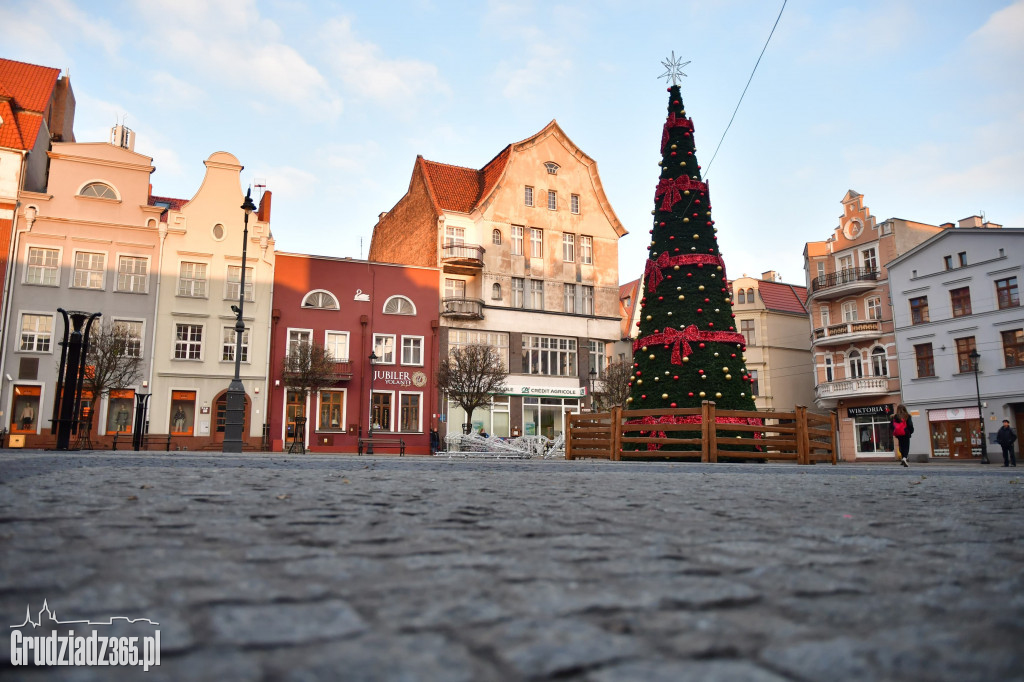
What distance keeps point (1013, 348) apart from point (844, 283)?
9014 mm

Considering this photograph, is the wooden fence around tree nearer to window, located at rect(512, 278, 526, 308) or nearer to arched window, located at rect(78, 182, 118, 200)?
window, located at rect(512, 278, 526, 308)

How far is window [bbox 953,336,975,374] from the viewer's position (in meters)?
33.5

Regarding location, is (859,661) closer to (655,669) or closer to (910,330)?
(655,669)

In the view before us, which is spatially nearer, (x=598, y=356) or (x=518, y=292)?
(x=518, y=292)

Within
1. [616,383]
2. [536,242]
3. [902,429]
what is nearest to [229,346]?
[536,242]

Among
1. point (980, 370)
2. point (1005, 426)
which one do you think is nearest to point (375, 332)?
point (1005, 426)

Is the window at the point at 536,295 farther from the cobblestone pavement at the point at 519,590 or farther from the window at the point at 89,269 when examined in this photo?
the cobblestone pavement at the point at 519,590

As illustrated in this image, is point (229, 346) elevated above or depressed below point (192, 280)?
below

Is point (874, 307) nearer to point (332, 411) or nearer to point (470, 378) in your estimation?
point (470, 378)

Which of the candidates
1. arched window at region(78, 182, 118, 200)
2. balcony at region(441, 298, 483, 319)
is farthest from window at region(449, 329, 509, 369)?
arched window at region(78, 182, 118, 200)

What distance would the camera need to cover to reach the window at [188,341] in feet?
104

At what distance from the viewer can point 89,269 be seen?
102ft

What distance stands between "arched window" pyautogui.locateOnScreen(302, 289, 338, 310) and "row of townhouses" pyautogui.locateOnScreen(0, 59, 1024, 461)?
0.07 meters

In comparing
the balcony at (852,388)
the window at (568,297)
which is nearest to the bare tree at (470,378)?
the window at (568,297)
